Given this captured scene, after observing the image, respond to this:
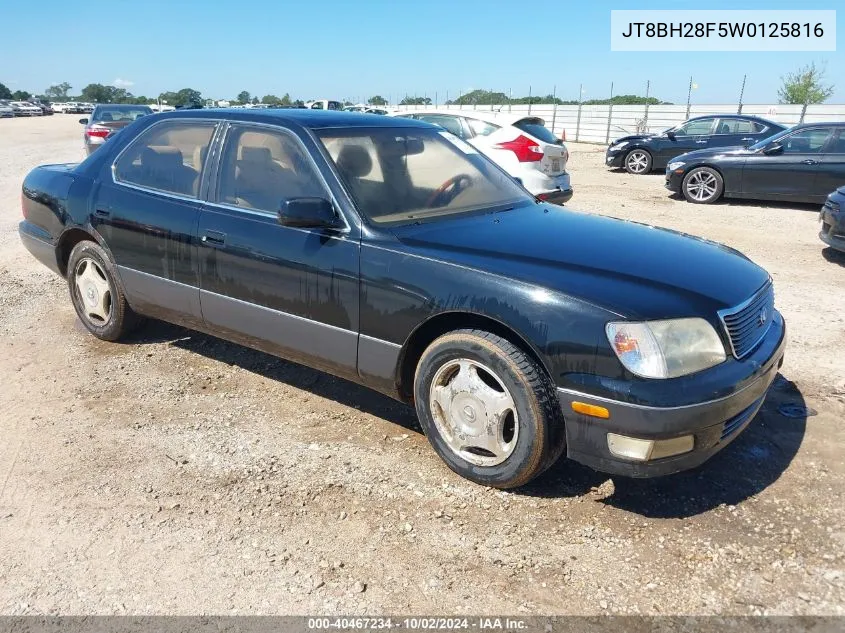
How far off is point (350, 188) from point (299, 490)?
1540 millimetres

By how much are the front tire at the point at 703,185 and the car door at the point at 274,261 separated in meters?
9.69

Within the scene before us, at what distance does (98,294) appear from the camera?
4.88 metres

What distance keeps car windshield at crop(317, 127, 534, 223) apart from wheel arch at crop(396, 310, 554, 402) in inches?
25.0

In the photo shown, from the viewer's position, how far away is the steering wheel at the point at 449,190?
381 cm

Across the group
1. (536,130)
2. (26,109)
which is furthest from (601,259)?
(26,109)

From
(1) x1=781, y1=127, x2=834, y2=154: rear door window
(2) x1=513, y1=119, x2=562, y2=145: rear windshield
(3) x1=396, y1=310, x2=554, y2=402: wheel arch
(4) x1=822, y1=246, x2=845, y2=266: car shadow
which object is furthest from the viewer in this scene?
(1) x1=781, y1=127, x2=834, y2=154: rear door window

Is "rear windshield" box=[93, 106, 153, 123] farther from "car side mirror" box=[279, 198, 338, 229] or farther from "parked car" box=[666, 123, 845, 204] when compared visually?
"car side mirror" box=[279, 198, 338, 229]

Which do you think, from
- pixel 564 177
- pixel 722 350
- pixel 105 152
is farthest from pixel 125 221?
pixel 564 177

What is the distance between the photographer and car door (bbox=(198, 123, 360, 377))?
3.46 meters

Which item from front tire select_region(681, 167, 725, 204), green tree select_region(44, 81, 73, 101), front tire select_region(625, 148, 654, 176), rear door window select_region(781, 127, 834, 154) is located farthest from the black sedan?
green tree select_region(44, 81, 73, 101)

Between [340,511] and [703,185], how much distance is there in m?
10.6

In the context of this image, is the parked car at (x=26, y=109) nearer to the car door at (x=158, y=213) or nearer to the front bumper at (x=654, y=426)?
the car door at (x=158, y=213)

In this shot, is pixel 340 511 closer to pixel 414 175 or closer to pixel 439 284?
pixel 439 284

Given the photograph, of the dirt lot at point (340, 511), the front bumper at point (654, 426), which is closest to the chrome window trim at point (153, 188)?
the dirt lot at point (340, 511)
